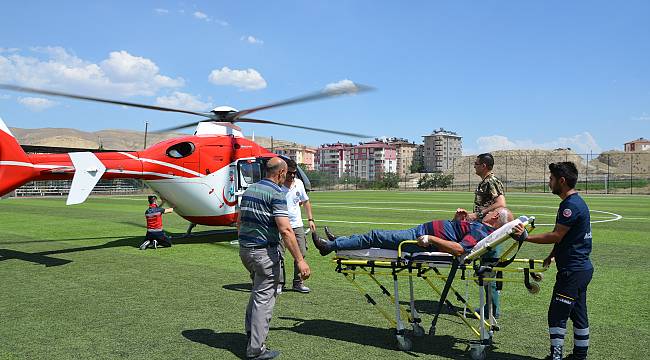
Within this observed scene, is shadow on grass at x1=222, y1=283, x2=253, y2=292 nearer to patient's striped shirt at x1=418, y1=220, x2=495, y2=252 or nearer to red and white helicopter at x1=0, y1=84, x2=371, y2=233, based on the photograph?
patient's striped shirt at x1=418, y1=220, x2=495, y2=252

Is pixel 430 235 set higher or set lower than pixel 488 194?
lower

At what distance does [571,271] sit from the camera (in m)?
5.02

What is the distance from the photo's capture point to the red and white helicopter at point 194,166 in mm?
12219

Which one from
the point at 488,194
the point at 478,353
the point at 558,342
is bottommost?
the point at 478,353

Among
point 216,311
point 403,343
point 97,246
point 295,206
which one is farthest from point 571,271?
point 97,246

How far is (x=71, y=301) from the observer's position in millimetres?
7852

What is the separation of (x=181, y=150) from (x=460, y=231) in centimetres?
951

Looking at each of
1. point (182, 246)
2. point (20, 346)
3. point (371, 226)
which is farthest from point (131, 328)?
point (371, 226)

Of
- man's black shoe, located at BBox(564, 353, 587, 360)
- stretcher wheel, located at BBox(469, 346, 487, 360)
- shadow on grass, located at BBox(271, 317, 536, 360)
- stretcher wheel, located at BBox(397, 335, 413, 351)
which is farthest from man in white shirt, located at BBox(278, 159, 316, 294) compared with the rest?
man's black shoe, located at BBox(564, 353, 587, 360)

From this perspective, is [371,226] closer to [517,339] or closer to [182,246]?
[182,246]

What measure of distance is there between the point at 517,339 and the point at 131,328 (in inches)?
182

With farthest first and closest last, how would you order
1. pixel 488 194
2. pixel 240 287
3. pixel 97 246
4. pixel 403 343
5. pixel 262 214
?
pixel 97 246 < pixel 240 287 < pixel 488 194 < pixel 403 343 < pixel 262 214

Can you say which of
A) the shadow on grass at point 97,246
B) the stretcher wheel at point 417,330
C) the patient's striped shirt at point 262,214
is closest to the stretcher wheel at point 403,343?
the stretcher wheel at point 417,330

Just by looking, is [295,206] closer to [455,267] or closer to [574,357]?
[455,267]
